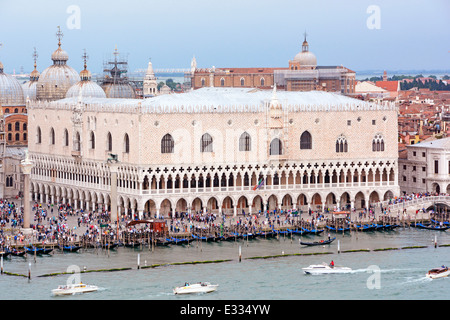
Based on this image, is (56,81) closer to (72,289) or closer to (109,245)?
(109,245)

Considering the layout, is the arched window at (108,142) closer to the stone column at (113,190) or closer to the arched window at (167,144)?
the stone column at (113,190)

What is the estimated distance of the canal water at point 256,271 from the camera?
75.2m

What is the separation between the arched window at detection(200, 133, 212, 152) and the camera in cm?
9969

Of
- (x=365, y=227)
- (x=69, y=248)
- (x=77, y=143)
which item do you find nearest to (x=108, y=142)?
(x=77, y=143)

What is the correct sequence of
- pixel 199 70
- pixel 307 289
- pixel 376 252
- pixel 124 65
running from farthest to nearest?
pixel 199 70, pixel 124 65, pixel 376 252, pixel 307 289

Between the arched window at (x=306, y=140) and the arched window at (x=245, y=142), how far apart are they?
3.73 m

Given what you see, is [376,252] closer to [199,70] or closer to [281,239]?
[281,239]

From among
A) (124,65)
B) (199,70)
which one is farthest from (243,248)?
(199,70)

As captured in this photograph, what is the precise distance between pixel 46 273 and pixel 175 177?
20.1m

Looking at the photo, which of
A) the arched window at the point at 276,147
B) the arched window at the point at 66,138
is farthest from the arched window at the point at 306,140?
the arched window at the point at 66,138

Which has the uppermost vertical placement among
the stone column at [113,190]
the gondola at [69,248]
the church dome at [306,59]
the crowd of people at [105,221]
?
the church dome at [306,59]

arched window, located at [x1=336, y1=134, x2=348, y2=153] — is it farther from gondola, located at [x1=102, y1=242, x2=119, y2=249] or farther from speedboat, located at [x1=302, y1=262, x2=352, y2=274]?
speedboat, located at [x1=302, y1=262, x2=352, y2=274]

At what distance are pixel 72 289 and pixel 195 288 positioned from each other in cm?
587

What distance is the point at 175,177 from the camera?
9869cm
